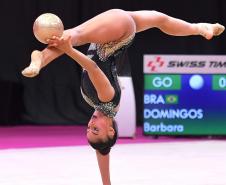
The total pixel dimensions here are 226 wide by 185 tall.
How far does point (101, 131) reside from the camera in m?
4.43

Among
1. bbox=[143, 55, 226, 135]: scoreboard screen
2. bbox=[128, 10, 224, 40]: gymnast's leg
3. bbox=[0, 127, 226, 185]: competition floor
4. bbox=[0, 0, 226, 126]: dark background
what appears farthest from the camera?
bbox=[0, 0, 226, 126]: dark background

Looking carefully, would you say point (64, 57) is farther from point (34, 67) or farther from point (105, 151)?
point (34, 67)

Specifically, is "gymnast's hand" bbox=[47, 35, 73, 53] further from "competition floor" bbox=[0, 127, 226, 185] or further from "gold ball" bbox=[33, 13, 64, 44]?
"competition floor" bbox=[0, 127, 226, 185]

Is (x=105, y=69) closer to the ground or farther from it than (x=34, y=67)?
closer to the ground

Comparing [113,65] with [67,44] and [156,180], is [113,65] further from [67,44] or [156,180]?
[156,180]

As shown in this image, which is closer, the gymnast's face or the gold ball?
the gold ball

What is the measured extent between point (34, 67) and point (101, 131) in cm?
114

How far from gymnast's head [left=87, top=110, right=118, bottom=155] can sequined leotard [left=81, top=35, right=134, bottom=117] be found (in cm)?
5

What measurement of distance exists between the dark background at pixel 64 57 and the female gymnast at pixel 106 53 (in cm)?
579

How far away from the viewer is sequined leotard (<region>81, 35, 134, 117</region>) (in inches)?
171

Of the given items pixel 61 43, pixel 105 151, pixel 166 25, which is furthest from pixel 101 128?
pixel 61 43

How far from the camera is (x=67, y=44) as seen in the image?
3.61m

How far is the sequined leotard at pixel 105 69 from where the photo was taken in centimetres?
435

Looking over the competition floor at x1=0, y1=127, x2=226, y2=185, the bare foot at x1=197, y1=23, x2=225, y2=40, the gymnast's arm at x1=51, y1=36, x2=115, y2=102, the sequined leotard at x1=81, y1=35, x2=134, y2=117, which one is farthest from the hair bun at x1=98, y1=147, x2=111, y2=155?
the bare foot at x1=197, y1=23, x2=225, y2=40
